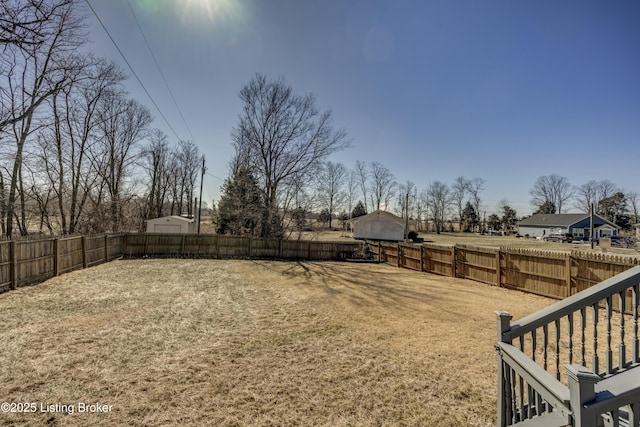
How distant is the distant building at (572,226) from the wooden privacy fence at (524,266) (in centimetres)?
3664

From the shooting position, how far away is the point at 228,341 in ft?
15.0

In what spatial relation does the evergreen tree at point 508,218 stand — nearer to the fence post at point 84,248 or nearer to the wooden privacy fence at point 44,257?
the wooden privacy fence at point 44,257

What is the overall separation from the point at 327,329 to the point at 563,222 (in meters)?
47.6

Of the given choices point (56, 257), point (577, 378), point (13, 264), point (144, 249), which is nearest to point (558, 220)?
point (144, 249)

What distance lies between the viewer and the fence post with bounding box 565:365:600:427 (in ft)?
4.03

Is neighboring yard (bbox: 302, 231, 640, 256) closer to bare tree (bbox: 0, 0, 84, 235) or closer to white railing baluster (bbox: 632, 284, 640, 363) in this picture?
bare tree (bbox: 0, 0, 84, 235)

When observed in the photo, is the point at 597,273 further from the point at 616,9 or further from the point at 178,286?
the point at 178,286

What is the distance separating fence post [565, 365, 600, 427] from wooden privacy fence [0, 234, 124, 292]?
11175 millimetres

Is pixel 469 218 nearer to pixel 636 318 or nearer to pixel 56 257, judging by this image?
pixel 636 318

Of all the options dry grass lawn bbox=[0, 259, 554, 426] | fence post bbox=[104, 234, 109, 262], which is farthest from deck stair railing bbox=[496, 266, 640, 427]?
fence post bbox=[104, 234, 109, 262]

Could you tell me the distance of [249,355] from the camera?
409 cm

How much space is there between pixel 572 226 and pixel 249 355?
48.2 meters

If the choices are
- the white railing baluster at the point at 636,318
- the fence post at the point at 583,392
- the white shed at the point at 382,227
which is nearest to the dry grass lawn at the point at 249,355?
the white railing baluster at the point at 636,318

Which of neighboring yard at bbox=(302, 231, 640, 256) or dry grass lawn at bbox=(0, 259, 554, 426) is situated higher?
dry grass lawn at bbox=(0, 259, 554, 426)
